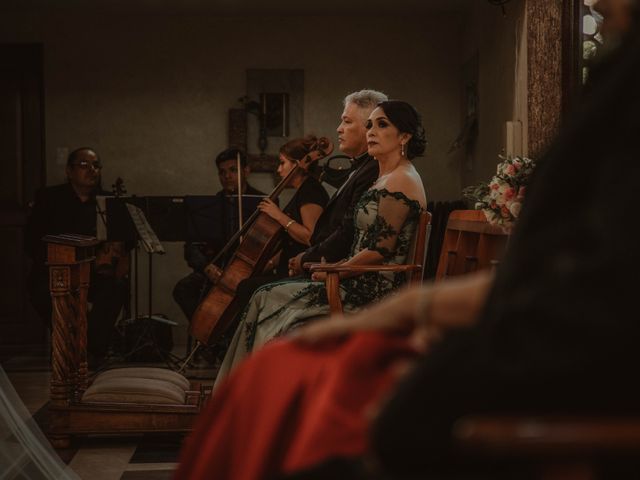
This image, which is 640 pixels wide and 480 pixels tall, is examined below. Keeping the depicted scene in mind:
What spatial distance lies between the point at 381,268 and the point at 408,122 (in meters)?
0.75

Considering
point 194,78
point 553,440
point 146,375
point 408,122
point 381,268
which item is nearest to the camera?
point 553,440

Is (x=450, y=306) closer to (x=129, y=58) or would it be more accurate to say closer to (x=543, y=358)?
(x=543, y=358)

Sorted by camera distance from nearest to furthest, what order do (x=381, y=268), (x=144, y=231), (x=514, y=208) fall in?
(x=514, y=208), (x=381, y=268), (x=144, y=231)

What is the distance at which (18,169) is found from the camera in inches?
320

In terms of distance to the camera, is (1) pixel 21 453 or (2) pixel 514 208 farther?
(2) pixel 514 208

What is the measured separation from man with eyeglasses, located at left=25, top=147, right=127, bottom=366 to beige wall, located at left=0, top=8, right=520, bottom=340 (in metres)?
1.35

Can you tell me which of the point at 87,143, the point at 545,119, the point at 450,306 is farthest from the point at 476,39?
the point at 450,306

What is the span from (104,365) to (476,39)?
360 cm

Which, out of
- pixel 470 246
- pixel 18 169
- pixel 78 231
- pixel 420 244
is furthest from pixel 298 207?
pixel 18 169

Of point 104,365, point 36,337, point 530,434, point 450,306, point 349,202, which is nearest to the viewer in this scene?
point 530,434

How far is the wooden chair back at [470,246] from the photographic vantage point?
4.15 metres

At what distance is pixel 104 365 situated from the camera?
6.58 metres

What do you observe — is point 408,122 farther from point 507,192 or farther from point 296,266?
point 296,266

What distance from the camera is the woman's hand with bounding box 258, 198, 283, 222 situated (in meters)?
5.09
